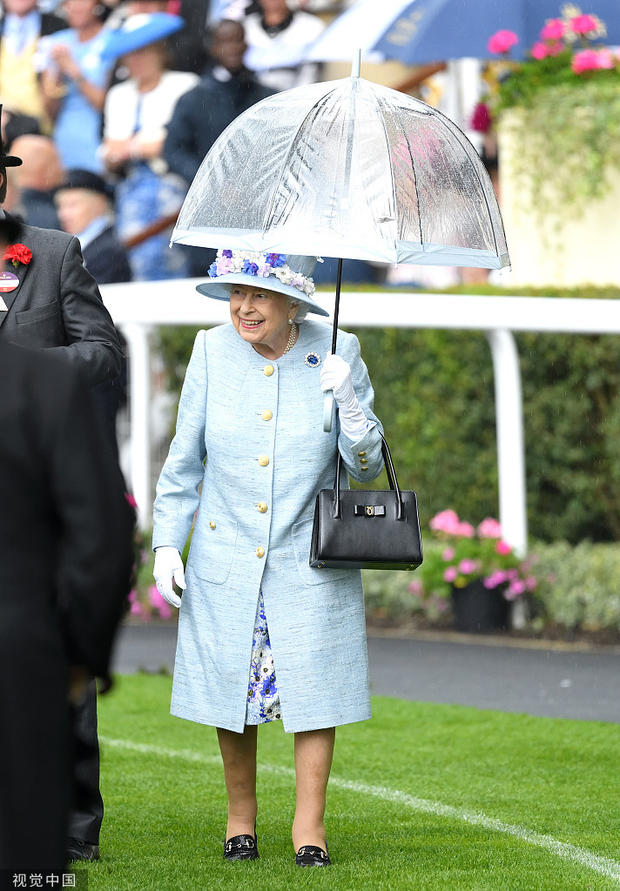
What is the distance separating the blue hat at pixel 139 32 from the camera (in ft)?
46.7

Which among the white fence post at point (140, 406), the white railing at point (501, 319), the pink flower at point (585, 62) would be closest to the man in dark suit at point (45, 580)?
the white railing at point (501, 319)

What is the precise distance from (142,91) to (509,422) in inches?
246

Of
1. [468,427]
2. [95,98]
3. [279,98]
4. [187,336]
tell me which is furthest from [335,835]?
[95,98]

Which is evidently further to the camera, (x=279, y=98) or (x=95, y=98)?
(x=95, y=98)

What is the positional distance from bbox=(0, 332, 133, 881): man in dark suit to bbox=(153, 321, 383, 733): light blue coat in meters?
1.99

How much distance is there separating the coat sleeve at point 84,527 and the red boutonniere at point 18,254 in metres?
2.02

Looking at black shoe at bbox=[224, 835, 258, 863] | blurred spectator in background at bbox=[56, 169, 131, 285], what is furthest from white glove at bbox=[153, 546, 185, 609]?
blurred spectator in background at bbox=[56, 169, 131, 285]

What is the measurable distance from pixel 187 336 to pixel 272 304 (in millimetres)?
7280

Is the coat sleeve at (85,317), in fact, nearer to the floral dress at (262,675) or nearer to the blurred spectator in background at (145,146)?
the floral dress at (262,675)

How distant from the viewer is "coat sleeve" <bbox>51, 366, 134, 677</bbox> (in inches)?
106

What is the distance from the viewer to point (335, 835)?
5.18 m

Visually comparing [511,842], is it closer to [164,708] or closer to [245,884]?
[245,884]

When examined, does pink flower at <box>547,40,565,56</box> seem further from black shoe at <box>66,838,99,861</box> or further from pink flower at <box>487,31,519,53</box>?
black shoe at <box>66,838,99,861</box>

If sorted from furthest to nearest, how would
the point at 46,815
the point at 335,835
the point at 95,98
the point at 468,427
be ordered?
the point at 95,98 → the point at 468,427 → the point at 335,835 → the point at 46,815
